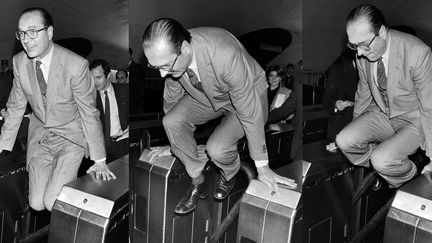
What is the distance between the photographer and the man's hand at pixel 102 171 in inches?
80.7

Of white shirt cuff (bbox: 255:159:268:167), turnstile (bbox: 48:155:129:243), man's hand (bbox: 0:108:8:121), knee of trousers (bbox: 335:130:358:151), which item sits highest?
man's hand (bbox: 0:108:8:121)

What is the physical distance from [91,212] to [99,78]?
601mm

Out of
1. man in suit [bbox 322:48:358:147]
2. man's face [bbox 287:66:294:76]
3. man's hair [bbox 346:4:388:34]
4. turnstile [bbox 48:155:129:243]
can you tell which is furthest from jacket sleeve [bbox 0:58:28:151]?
man's hair [bbox 346:4:388:34]

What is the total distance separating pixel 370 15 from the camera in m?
1.61

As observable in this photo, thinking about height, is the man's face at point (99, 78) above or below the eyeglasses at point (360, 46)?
below

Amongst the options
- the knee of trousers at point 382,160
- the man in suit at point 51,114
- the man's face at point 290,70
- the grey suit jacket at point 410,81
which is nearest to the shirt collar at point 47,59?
the man in suit at point 51,114

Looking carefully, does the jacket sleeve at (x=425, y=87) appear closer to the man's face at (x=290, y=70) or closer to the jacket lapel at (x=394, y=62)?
the jacket lapel at (x=394, y=62)

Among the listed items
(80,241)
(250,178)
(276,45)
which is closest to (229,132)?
(250,178)

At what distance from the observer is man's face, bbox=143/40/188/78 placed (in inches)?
62.7

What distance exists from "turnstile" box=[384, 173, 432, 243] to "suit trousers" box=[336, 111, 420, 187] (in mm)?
63

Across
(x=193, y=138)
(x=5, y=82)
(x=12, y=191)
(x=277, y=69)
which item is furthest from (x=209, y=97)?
(x=12, y=191)

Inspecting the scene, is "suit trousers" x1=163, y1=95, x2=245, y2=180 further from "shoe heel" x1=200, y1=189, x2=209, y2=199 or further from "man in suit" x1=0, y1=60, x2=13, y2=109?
"man in suit" x1=0, y1=60, x2=13, y2=109

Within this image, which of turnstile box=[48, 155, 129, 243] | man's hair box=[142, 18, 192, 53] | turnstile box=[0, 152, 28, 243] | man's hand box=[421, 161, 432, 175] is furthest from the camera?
turnstile box=[0, 152, 28, 243]

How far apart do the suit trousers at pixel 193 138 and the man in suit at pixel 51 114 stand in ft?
1.32
